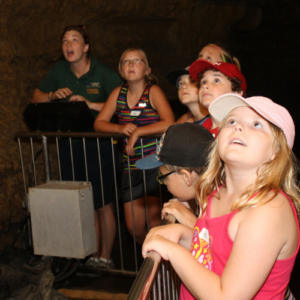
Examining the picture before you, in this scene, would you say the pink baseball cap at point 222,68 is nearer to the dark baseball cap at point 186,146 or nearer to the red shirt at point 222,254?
the dark baseball cap at point 186,146

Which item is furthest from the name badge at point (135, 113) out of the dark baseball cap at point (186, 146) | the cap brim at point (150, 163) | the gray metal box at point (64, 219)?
the dark baseball cap at point (186, 146)

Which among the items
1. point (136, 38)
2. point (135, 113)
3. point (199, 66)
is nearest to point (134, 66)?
point (135, 113)

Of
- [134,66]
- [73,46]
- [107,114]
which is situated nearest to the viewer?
[134,66]

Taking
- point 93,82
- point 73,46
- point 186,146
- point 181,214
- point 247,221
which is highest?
point 73,46

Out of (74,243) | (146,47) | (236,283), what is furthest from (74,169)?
(146,47)

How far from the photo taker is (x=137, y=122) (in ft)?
10.7

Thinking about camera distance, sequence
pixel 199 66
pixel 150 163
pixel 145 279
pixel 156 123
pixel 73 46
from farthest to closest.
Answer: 1. pixel 73 46
2. pixel 156 123
3. pixel 199 66
4. pixel 150 163
5. pixel 145 279

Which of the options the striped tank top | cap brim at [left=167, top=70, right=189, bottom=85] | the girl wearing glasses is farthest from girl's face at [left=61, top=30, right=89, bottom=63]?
cap brim at [left=167, top=70, right=189, bottom=85]

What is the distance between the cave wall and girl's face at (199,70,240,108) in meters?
2.51

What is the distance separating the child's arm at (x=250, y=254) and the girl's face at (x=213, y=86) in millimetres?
1250

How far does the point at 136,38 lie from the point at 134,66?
128 inches

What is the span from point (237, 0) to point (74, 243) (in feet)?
21.4

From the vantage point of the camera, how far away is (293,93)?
9281 millimetres

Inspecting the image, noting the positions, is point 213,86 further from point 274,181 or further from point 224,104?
point 274,181
